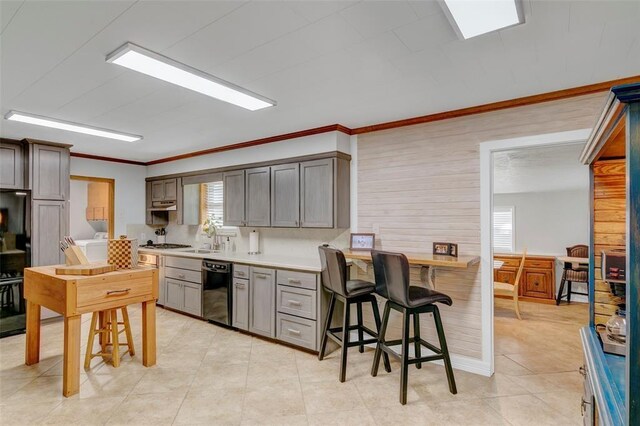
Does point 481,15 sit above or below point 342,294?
above

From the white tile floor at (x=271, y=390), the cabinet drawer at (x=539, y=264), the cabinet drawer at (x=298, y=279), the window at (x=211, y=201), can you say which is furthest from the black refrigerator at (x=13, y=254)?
the cabinet drawer at (x=539, y=264)

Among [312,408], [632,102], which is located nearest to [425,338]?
[312,408]

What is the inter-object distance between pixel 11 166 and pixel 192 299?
277cm

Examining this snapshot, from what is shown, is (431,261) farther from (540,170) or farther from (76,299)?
(540,170)

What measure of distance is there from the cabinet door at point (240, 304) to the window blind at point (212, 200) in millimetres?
1647

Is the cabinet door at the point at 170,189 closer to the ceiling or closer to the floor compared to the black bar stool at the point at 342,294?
closer to the ceiling

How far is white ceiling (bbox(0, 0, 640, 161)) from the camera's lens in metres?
1.68

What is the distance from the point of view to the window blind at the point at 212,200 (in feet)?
18.0

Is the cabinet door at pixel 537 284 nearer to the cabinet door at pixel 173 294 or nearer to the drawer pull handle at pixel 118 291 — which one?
the cabinet door at pixel 173 294

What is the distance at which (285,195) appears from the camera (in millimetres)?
4207

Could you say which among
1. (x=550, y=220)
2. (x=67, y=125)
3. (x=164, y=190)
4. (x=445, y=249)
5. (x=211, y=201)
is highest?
(x=67, y=125)

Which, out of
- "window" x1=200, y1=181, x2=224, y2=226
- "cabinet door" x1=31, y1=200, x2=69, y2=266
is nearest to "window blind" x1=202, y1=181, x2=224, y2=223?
"window" x1=200, y1=181, x2=224, y2=226

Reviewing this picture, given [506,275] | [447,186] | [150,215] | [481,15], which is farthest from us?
[506,275]

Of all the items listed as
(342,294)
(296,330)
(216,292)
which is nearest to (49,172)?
(216,292)
